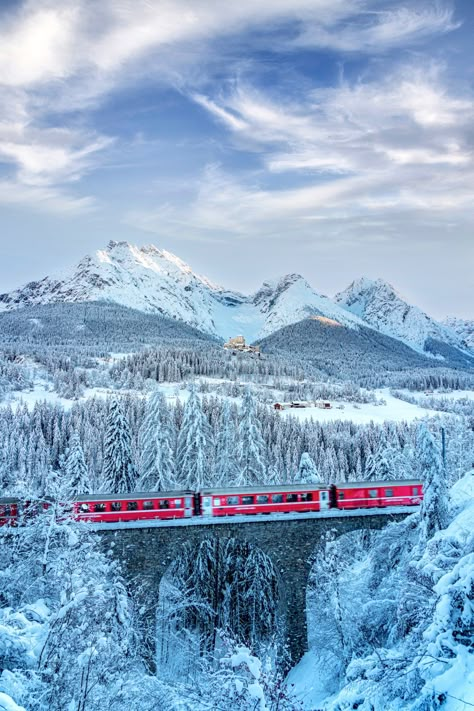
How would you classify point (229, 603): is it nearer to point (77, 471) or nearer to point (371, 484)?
point (371, 484)

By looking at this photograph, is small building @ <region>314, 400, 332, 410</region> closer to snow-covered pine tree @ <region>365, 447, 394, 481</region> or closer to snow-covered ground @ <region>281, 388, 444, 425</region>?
snow-covered ground @ <region>281, 388, 444, 425</region>

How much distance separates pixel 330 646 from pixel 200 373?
166 meters

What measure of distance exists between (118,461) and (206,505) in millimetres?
17297

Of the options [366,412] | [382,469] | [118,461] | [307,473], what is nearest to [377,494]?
[307,473]

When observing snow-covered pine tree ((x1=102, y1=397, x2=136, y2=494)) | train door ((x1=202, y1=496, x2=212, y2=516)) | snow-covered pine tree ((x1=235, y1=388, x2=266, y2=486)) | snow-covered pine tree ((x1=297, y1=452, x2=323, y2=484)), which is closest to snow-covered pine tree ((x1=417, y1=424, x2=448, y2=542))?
train door ((x1=202, y1=496, x2=212, y2=516))

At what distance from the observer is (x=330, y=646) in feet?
101

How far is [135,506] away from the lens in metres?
33.1

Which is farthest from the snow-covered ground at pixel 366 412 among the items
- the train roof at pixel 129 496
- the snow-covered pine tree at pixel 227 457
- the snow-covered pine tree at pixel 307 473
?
the train roof at pixel 129 496

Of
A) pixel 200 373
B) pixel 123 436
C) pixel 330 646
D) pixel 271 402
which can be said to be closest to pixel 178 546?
pixel 330 646

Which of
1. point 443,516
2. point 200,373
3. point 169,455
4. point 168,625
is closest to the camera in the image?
point 443,516

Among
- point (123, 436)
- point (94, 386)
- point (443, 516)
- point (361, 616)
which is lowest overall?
point (361, 616)

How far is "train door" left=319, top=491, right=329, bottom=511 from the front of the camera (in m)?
34.4

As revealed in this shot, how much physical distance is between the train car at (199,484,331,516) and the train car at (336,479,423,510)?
3.76 ft

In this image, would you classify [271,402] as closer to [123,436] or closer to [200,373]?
[200,373]
